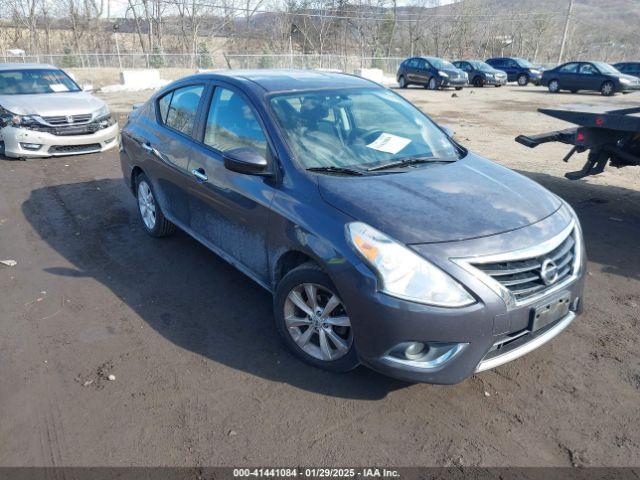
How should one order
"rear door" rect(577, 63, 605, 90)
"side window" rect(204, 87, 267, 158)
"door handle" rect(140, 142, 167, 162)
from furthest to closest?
1. "rear door" rect(577, 63, 605, 90)
2. "door handle" rect(140, 142, 167, 162)
3. "side window" rect(204, 87, 267, 158)

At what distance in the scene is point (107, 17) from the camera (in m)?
45.3

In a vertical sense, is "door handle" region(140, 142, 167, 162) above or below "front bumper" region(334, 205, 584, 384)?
above

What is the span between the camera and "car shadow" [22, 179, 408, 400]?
10.2ft

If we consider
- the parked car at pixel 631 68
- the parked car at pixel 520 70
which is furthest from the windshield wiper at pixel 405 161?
the parked car at pixel 520 70

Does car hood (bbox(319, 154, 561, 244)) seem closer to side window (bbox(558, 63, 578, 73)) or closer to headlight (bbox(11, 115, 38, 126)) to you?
headlight (bbox(11, 115, 38, 126))

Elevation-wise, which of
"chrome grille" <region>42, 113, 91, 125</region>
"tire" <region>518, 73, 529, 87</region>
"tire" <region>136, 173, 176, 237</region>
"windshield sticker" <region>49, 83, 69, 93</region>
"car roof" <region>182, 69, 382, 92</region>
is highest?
"car roof" <region>182, 69, 382, 92</region>

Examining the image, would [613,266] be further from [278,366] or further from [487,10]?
[487,10]

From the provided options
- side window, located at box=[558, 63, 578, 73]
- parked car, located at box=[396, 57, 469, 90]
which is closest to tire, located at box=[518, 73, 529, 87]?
side window, located at box=[558, 63, 578, 73]

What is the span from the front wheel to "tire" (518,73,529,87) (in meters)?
7.57

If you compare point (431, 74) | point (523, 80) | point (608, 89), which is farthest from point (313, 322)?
point (523, 80)

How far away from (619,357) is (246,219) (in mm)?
2703

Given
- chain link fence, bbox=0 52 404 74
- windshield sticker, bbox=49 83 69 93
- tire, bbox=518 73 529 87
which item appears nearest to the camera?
windshield sticker, bbox=49 83 69 93

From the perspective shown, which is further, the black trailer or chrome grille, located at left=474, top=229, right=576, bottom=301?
the black trailer

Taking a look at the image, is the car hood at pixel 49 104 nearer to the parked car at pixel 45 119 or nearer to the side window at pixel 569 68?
the parked car at pixel 45 119
